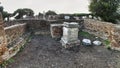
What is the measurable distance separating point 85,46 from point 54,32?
7.91 ft

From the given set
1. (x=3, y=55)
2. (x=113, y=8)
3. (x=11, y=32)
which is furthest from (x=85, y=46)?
(x=113, y=8)

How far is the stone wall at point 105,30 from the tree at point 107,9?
1634 mm

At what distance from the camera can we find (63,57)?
7785 mm

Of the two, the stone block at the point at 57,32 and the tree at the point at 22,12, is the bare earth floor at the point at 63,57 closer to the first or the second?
the stone block at the point at 57,32

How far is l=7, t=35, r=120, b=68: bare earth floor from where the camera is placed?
6.88 metres

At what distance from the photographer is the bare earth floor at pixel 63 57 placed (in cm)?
688

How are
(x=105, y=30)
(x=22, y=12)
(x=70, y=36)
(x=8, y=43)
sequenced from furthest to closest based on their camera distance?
(x=22, y=12)
(x=105, y=30)
(x=70, y=36)
(x=8, y=43)

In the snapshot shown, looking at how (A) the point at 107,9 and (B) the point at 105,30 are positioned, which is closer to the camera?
(B) the point at 105,30

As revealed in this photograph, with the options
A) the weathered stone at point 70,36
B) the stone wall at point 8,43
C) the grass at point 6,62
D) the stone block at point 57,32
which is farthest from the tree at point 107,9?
the grass at point 6,62

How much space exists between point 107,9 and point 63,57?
8.11 metres

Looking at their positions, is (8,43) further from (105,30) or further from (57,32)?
(105,30)

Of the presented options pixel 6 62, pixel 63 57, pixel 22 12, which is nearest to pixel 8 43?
pixel 6 62

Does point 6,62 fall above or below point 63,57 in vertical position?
above

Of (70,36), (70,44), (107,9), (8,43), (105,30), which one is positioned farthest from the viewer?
(107,9)
